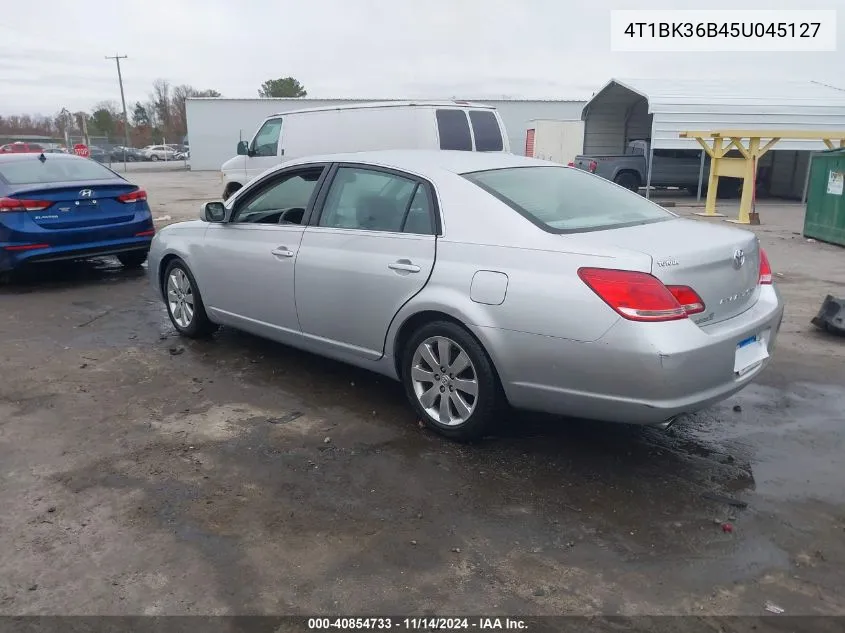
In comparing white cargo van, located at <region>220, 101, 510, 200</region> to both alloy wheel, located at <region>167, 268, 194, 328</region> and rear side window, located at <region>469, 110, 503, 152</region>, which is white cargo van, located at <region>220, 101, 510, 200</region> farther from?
alloy wheel, located at <region>167, 268, 194, 328</region>

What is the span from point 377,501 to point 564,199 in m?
2.02

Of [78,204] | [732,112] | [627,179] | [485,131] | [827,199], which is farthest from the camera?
[627,179]

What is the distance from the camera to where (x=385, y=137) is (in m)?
11.8

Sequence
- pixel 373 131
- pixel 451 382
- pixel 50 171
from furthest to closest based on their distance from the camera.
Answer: pixel 373 131
pixel 50 171
pixel 451 382

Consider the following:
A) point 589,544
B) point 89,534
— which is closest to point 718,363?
point 589,544

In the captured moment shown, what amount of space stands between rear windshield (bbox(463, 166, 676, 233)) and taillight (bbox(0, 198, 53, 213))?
18.7 ft

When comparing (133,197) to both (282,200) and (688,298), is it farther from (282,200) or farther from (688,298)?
Answer: (688,298)

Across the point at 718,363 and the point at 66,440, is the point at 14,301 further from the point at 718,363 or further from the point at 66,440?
the point at 718,363

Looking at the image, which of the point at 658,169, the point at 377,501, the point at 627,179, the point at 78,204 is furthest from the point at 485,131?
the point at 658,169

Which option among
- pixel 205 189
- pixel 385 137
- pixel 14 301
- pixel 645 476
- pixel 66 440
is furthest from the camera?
pixel 205 189

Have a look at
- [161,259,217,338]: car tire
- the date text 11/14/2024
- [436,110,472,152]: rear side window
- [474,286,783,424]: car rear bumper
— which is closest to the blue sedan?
[161,259,217,338]: car tire

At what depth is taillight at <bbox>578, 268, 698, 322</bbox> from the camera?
3193mm

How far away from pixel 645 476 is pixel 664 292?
102 centimetres

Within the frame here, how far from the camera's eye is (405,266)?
13.1 feet
